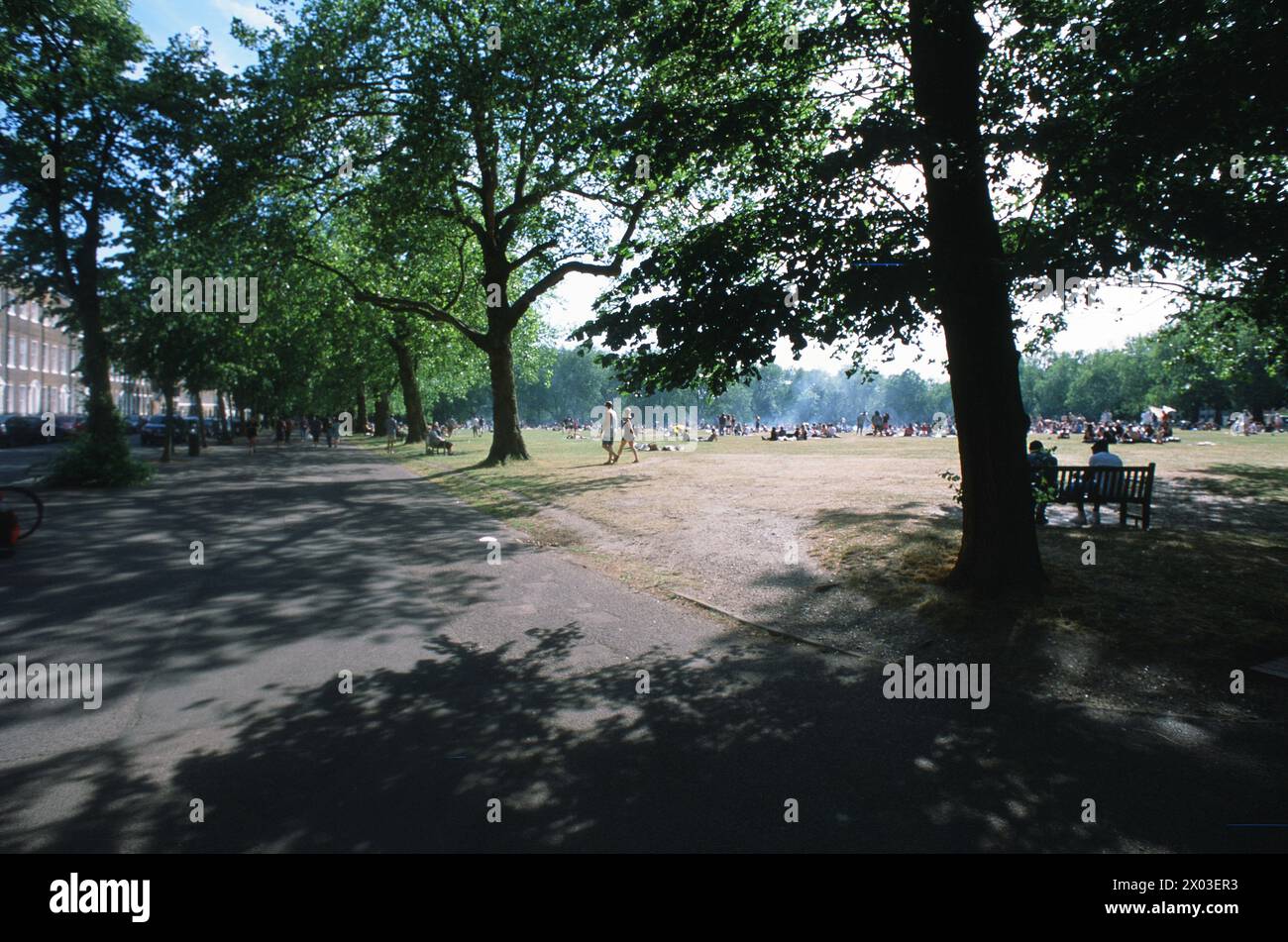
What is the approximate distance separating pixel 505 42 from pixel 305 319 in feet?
→ 58.8

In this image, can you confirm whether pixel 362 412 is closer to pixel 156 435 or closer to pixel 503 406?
pixel 156 435

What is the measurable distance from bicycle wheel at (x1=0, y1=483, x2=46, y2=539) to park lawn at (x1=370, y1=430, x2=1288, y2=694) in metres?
6.93

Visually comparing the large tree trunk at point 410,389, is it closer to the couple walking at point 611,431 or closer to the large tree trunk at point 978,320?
the couple walking at point 611,431

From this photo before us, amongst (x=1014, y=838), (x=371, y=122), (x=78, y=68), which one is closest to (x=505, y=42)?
(x=371, y=122)

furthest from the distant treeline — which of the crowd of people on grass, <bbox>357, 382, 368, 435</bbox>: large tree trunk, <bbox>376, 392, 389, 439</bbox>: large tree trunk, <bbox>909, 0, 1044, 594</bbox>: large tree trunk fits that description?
<bbox>909, 0, 1044, 594</bbox>: large tree trunk

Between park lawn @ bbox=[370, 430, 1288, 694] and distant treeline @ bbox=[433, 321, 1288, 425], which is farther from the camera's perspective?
distant treeline @ bbox=[433, 321, 1288, 425]

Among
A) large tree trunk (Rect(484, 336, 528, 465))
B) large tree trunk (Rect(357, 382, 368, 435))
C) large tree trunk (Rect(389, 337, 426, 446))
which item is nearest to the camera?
large tree trunk (Rect(484, 336, 528, 465))

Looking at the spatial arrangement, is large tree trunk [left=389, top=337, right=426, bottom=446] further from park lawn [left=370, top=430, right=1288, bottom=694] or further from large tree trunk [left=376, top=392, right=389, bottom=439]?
park lawn [left=370, top=430, right=1288, bottom=694]

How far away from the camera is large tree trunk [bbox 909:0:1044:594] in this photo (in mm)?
7242

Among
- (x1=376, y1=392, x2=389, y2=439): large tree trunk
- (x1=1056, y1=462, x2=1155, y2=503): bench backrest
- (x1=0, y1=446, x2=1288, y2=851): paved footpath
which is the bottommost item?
(x1=0, y1=446, x2=1288, y2=851): paved footpath

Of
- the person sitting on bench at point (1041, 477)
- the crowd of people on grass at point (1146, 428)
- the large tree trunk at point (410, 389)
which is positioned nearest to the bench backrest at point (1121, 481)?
the person sitting on bench at point (1041, 477)

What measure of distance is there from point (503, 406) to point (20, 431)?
1218 inches

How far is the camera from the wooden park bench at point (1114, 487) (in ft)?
35.1

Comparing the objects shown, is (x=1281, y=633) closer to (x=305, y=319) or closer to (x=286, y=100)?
(x=286, y=100)
